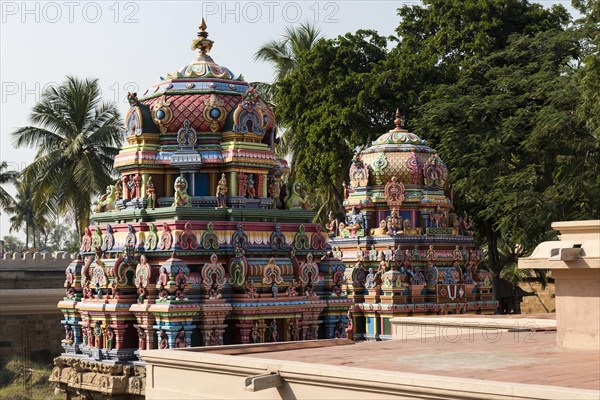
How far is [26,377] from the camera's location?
3344 centimetres

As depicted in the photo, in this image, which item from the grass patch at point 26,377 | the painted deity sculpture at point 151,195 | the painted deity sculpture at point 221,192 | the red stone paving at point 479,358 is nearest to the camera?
the red stone paving at point 479,358

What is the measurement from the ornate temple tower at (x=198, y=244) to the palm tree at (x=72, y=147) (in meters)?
13.7

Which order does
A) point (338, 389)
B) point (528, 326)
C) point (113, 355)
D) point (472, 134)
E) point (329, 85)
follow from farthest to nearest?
point (329, 85) < point (472, 134) < point (113, 355) < point (528, 326) < point (338, 389)

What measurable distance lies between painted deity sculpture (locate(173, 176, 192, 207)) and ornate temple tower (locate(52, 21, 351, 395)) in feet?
0.10

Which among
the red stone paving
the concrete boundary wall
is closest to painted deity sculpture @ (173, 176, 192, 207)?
the red stone paving

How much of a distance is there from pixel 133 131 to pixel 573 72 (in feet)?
46.6

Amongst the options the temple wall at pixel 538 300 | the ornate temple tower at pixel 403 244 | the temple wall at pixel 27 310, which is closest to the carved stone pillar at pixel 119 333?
the ornate temple tower at pixel 403 244

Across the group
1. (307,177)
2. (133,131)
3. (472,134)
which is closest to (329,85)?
(307,177)

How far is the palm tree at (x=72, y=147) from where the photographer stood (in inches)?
1399

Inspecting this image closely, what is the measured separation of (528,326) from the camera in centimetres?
1756

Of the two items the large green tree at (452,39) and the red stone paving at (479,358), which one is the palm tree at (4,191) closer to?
the large green tree at (452,39)

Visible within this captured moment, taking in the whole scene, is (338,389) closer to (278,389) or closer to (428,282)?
(278,389)

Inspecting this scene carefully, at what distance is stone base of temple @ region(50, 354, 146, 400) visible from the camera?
19.5m

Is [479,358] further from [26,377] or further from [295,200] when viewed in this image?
[26,377]
